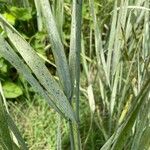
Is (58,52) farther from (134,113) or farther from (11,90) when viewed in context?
(11,90)

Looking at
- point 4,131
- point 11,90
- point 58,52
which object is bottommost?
point 11,90

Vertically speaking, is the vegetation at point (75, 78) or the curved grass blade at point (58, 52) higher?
the curved grass blade at point (58, 52)

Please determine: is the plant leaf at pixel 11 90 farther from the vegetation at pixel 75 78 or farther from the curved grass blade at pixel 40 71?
the curved grass blade at pixel 40 71

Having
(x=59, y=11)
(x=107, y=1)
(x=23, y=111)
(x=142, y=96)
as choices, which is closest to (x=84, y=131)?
(x=23, y=111)

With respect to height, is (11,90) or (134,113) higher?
(134,113)

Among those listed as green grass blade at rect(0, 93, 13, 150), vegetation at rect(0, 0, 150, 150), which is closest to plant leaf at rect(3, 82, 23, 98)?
vegetation at rect(0, 0, 150, 150)

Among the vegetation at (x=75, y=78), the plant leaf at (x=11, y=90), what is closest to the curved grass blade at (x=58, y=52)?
the vegetation at (x=75, y=78)

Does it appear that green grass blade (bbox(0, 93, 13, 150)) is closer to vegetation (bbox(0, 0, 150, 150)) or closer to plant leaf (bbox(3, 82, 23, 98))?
vegetation (bbox(0, 0, 150, 150))

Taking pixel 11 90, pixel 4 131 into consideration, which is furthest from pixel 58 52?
pixel 11 90
